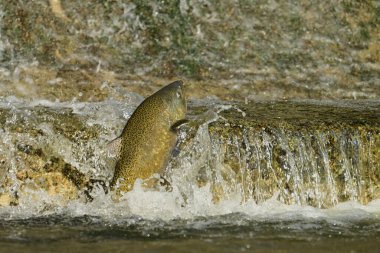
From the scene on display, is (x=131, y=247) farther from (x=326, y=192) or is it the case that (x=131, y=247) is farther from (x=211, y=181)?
(x=326, y=192)

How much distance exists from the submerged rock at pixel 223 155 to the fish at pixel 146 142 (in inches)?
11.6

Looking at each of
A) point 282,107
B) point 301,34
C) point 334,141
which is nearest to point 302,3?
point 301,34

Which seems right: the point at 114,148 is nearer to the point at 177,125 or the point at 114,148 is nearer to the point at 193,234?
the point at 177,125

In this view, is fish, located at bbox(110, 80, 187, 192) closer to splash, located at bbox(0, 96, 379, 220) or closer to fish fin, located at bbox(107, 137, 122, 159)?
fish fin, located at bbox(107, 137, 122, 159)

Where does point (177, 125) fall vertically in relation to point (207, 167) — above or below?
above

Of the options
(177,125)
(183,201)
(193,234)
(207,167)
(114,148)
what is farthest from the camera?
(207,167)

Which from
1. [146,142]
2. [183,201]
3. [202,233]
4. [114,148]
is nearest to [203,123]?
[183,201]

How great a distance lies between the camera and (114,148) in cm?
684

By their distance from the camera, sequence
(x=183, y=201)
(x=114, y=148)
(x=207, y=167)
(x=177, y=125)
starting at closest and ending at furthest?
(x=114, y=148), (x=177, y=125), (x=183, y=201), (x=207, y=167)

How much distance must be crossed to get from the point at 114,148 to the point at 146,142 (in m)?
0.24

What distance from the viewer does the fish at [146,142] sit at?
6832 mm

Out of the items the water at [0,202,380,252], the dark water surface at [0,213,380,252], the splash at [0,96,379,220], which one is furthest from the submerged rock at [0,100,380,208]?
the dark water surface at [0,213,380,252]

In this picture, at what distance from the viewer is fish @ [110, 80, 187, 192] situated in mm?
6832

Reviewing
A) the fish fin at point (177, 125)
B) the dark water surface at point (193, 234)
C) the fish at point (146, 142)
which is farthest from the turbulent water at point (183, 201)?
the fish fin at point (177, 125)
